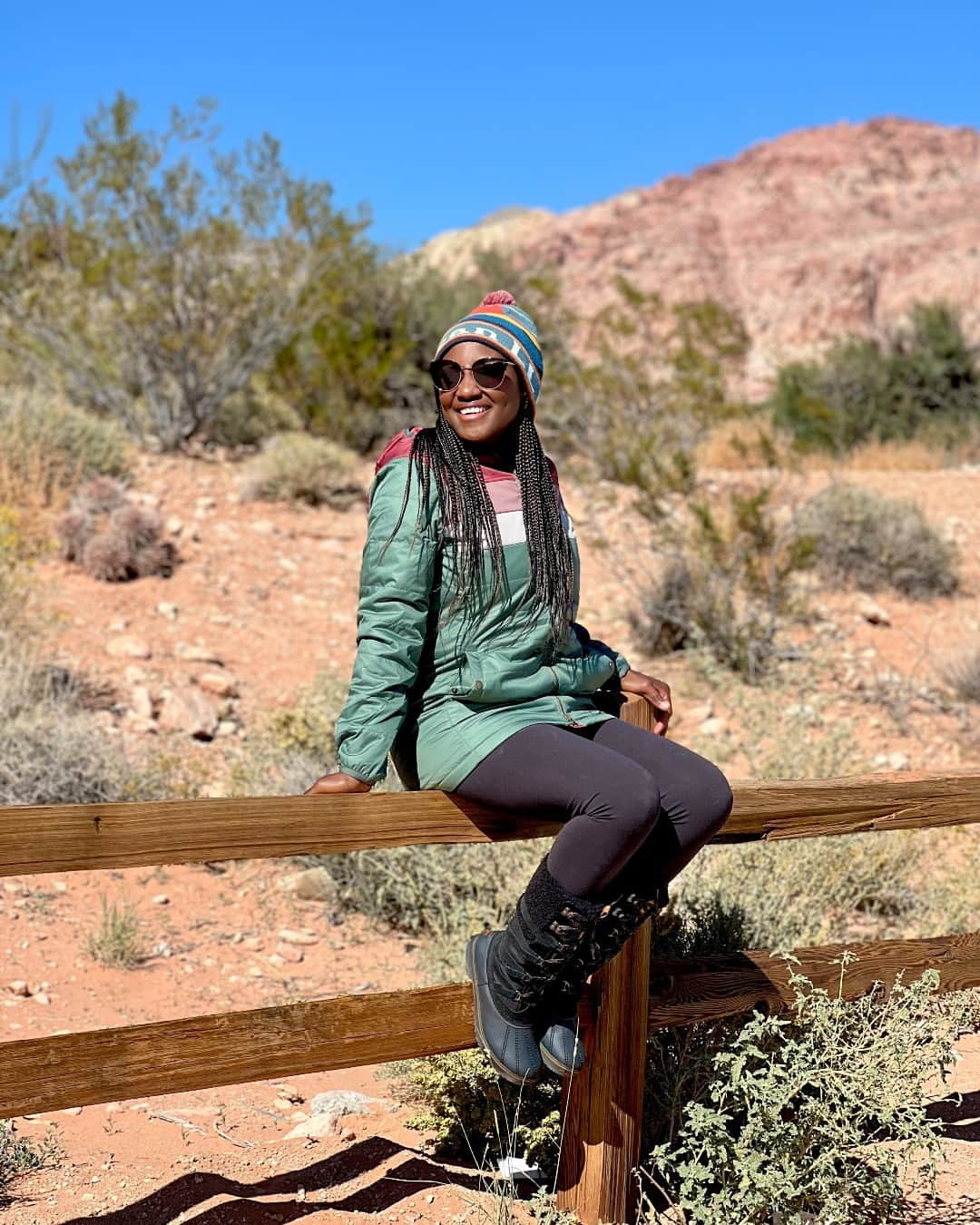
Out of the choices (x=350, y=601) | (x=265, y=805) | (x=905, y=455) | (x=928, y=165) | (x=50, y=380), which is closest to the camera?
(x=265, y=805)

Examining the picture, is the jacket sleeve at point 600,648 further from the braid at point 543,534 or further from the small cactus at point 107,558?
the small cactus at point 107,558

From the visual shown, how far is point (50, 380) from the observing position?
12648mm

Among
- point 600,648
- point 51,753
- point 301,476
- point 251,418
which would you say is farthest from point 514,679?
point 251,418

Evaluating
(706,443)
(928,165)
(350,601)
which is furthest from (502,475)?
(928,165)

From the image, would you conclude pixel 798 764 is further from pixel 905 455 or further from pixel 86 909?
pixel 905 455

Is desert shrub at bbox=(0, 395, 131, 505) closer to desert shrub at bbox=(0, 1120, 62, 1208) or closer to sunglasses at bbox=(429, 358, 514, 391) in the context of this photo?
desert shrub at bbox=(0, 1120, 62, 1208)

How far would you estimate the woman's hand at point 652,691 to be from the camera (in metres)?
3.02

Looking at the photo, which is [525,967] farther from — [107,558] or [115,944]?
[107,558]

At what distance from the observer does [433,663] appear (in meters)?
2.74

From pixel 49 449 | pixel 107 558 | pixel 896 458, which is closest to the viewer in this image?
pixel 107 558

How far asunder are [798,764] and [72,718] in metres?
3.62

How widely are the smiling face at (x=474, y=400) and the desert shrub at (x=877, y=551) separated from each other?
695 cm

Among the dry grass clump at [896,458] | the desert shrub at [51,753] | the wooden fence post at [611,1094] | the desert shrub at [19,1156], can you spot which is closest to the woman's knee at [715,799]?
the wooden fence post at [611,1094]

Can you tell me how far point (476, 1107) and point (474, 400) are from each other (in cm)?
182
